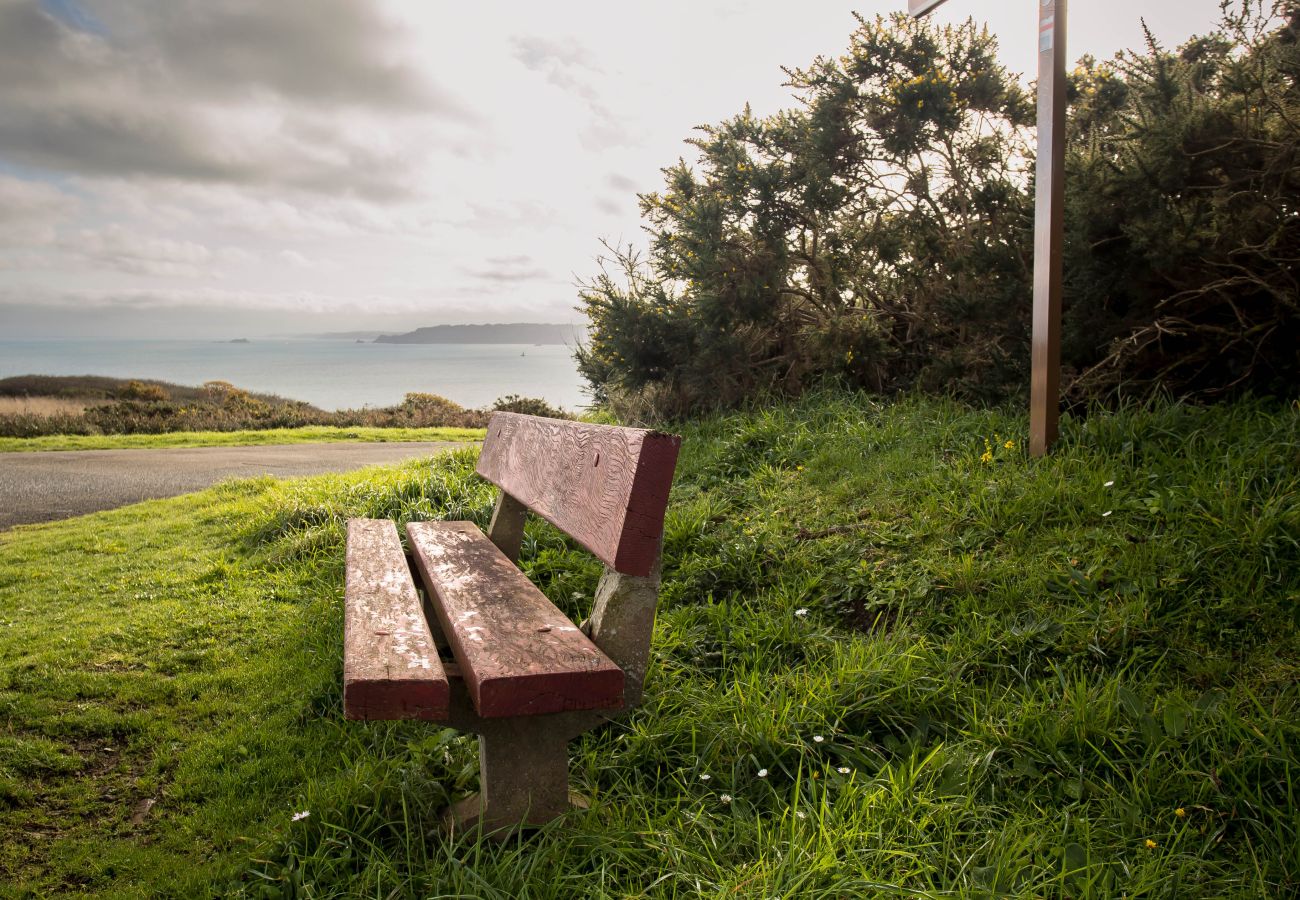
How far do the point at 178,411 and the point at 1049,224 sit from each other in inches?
647

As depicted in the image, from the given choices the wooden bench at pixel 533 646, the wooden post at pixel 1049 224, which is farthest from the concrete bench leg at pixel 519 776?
the wooden post at pixel 1049 224

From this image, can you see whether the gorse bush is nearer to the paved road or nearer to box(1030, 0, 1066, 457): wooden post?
box(1030, 0, 1066, 457): wooden post

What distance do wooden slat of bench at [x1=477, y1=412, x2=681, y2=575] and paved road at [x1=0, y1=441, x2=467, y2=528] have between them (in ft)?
17.9

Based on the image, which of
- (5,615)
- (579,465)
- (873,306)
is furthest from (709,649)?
(873,306)

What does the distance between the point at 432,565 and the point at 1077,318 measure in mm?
3781

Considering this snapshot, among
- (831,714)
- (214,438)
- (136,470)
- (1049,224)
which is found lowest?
(831,714)

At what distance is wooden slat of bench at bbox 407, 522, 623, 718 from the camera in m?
1.76

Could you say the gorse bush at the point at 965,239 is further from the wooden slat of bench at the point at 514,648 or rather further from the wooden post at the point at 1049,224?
the wooden slat of bench at the point at 514,648

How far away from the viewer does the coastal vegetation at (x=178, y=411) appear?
1324 centimetres

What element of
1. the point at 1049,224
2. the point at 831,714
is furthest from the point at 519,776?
the point at 1049,224

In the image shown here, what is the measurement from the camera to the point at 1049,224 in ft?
12.9

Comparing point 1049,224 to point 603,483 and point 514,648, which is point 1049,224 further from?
point 514,648

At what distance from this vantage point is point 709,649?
2.94 m

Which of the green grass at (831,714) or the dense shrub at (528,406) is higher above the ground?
the dense shrub at (528,406)
